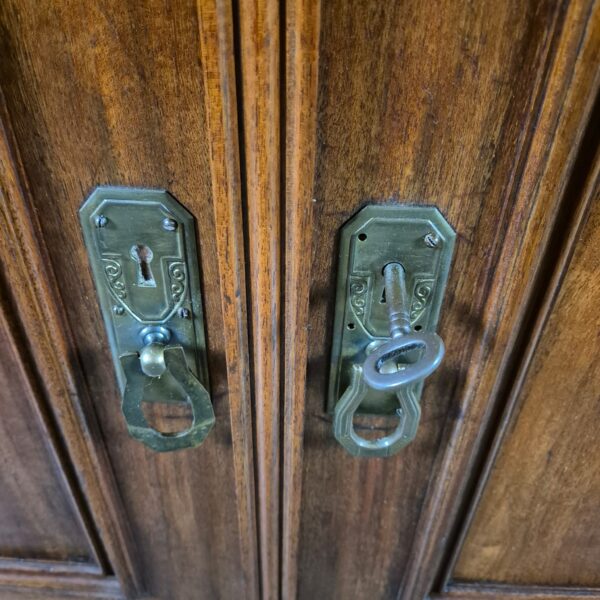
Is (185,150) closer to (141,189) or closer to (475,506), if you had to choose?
(141,189)

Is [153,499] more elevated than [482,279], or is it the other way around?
[482,279]

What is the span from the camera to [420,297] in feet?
1.41

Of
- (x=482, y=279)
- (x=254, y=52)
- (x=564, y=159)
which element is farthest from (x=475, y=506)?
(x=254, y=52)

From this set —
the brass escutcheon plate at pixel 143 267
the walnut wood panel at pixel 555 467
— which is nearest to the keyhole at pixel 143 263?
the brass escutcheon plate at pixel 143 267

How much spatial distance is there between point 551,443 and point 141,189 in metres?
0.47

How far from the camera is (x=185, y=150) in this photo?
38 centimetres

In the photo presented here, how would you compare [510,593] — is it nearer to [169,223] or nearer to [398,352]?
[398,352]

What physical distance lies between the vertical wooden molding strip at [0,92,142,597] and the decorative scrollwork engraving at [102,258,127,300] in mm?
56

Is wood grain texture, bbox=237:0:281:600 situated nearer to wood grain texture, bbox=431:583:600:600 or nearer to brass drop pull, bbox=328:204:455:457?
brass drop pull, bbox=328:204:455:457

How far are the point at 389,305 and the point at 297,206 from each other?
0.11 meters

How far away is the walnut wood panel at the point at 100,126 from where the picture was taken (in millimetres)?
335

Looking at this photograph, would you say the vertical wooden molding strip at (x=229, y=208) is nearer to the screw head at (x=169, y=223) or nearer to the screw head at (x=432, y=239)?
the screw head at (x=169, y=223)

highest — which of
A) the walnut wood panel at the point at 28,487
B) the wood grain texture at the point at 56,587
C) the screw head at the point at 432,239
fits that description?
the screw head at the point at 432,239

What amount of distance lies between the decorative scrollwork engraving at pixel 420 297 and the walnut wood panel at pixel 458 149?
2 cm
